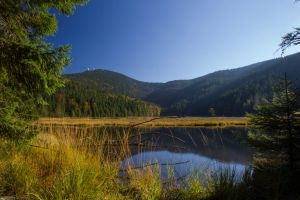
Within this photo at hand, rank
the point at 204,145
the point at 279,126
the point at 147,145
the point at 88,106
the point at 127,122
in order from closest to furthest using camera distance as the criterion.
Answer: the point at 147,145 → the point at 88,106 → the point at 279,126 → the point at 204,145 → the point at 127,122

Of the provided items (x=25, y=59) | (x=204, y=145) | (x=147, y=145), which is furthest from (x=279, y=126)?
(x=204, y=145)

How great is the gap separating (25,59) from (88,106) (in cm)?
146

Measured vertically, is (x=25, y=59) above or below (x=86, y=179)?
above

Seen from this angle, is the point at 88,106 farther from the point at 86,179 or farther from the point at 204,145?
the point at 204,145

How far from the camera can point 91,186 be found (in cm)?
307

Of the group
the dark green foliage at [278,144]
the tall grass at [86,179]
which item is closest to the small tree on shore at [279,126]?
the dark green foliage at [278,144]

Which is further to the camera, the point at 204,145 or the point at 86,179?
the point at 204,145

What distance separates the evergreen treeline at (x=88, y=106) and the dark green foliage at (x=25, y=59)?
51cm

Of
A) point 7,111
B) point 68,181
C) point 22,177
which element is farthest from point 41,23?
point 68,181

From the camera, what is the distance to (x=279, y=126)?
5863 millimetres

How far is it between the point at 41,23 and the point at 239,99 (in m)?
144

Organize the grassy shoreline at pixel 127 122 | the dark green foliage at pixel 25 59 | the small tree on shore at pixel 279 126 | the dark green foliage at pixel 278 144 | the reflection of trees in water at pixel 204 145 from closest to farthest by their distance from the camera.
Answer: the dark green foliage at pixel 25 59 < the reflection of trees in water at pixel 204 145 < the grassy shoreline at pixel 127 122 < the dark green foliage at pixel 278 144 < the small tree on shore at pixel 279 126

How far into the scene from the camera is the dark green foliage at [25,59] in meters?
3.61

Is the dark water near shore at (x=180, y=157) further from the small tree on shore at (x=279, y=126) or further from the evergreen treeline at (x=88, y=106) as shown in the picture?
the small tree on shore at (x=279, y=126)
